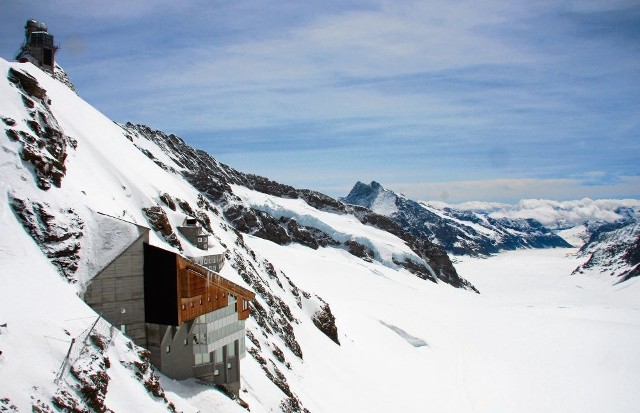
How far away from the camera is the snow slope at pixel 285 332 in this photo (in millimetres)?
16766

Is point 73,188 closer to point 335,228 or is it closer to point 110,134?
point 110,134

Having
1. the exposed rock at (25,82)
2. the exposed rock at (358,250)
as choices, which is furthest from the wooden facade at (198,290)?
the exposed rock at (358,250)

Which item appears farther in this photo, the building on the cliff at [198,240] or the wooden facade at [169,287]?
the building on the cliff at [198,240]

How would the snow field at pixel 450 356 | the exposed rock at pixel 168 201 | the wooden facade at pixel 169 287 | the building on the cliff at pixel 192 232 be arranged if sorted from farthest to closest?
the snow field at pixel 450 356 → the exposed rock at pixel 168 201 → the building on the cliff at pixel 192 232 → the wooden facade at pixel 169 287

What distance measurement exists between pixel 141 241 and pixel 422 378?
38345 mm

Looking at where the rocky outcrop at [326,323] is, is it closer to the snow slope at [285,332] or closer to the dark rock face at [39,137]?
the snow slope at [285,332]

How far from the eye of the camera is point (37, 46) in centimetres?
5669

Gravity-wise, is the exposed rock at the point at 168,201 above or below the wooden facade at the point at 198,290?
above

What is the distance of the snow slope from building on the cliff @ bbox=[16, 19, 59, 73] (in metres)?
12.9

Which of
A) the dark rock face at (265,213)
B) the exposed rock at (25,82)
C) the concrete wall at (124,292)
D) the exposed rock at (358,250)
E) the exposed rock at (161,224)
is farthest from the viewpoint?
the exposed rock at (358,250)

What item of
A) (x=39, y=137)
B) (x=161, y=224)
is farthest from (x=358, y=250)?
(x=39, y=137)

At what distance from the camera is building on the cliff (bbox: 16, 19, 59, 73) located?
183ft

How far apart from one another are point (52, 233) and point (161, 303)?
16.4 ft

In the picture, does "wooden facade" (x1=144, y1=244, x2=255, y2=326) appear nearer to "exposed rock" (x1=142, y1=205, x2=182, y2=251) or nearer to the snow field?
"exposed rock" (x1=142, y1=205, x2=182, y2=251)
